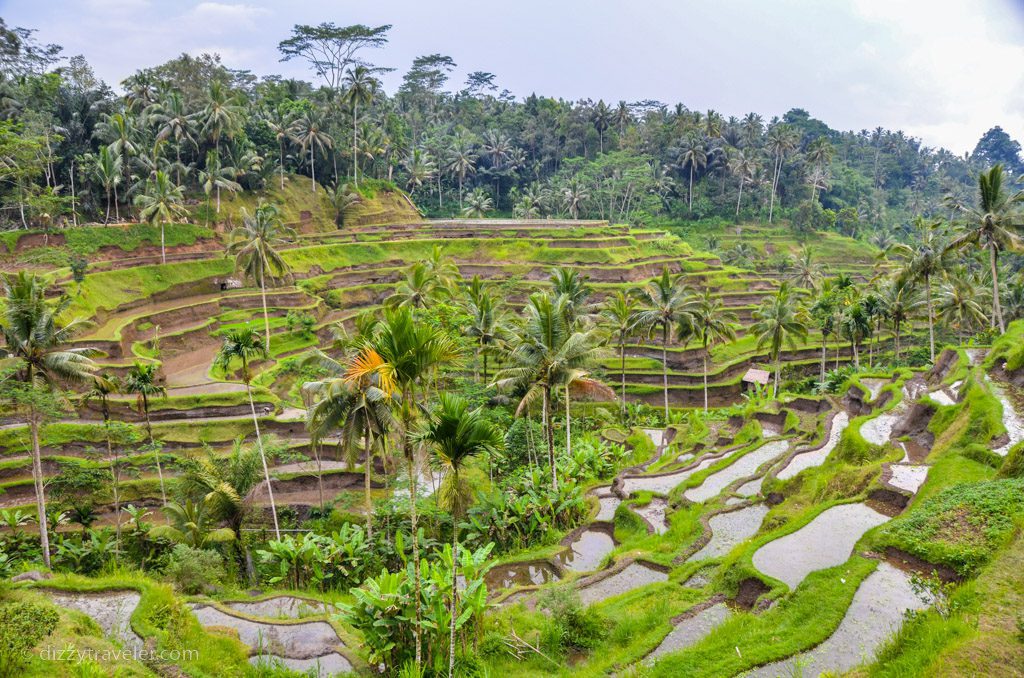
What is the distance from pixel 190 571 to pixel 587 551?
1202 centimetres

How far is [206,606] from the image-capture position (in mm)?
13875

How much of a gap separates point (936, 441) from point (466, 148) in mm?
82500

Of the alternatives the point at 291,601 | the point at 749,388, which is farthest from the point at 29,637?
the point at 749,388

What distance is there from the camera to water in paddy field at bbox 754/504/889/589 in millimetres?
12367

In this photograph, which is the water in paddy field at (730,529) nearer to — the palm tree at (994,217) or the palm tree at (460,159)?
the palm tree at (994,217)

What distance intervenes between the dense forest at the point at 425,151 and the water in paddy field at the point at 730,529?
3264 centimetres

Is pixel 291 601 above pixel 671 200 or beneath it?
beneath

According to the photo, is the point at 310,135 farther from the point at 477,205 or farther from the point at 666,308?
the point at 666,308

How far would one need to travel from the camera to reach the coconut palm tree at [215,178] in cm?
5331

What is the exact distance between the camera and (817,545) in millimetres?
13289

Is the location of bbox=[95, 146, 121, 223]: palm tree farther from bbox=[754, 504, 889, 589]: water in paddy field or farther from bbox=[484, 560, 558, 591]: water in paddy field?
bbox=[754, 504, 889, 589]: water in paddy field

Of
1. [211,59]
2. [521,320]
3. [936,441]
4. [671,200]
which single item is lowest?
[936,441]

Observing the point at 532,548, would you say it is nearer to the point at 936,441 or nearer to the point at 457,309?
the point at 936,441

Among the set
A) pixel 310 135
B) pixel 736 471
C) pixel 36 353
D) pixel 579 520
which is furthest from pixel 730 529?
pixel 310 135
